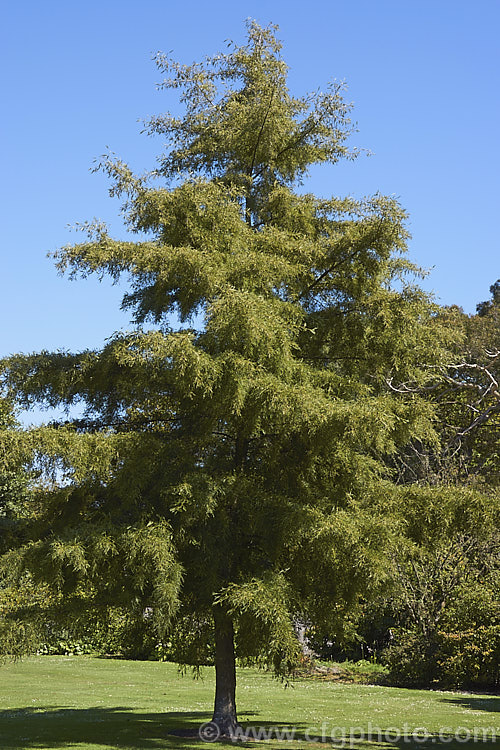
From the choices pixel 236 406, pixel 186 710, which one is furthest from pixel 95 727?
pixel 236 406

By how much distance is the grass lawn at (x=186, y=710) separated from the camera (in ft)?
32.0

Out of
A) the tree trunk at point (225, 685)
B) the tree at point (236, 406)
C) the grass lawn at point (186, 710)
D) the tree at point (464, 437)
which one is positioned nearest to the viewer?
the tree at point (236, 406)

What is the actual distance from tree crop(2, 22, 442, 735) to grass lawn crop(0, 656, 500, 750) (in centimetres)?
154

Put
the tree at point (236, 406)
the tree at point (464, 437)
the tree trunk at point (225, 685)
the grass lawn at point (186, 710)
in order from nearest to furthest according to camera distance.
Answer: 1. the tree at point (236, 406)
2. the grass lawn at point (186, 710)
3. the tree trunk at point (225, 685)
4. the tree at point (464, 437)

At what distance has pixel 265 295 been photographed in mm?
9938

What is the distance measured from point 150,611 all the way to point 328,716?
445 cm

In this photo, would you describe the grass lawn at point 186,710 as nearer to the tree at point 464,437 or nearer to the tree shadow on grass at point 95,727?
the tree shadow on grass at point 95,727

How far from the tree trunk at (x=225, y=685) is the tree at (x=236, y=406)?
0.02 m

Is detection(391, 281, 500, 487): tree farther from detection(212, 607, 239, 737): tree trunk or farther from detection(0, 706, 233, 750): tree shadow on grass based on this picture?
detection(0, 706, 233, 750): tree shadow on grass

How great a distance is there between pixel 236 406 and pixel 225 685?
14.1 feet

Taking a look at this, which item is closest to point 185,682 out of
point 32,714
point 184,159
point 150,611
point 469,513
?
point 32,714

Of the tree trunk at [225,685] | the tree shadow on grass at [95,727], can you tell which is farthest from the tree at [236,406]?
the tree shadow on grass at [95,727]

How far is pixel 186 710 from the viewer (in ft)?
42.8

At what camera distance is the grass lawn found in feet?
32.0
